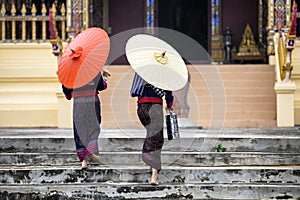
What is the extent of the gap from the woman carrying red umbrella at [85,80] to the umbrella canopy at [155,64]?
16.7 inches

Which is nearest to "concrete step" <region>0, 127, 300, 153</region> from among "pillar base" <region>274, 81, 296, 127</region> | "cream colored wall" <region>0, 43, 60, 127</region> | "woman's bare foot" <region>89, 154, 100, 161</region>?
"woman's bare foot" <region>89, 154, 100, 161</region>

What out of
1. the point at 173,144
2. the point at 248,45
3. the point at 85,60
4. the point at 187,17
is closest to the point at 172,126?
the point at 85,60

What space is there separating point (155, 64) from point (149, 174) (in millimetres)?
1149

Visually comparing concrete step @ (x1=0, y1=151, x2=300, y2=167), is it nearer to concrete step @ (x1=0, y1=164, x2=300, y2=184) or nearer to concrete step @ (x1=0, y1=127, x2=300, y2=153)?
concrete step @ (x1=0, y1=127, x2=300, y2=153)

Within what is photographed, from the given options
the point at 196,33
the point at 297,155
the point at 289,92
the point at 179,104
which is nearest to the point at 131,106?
the point at 179,104

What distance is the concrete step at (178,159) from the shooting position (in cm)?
809

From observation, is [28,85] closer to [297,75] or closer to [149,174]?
[297,75]

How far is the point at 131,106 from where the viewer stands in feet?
37.8

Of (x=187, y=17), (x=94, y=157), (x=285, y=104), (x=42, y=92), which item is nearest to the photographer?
→ (x=94, y=157)

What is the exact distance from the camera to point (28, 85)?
1223 cm

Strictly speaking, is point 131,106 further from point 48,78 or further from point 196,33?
point 196,33

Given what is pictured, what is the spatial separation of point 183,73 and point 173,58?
198mm

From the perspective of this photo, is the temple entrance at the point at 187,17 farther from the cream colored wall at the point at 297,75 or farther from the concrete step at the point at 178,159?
the concrete step at the point at 178,159

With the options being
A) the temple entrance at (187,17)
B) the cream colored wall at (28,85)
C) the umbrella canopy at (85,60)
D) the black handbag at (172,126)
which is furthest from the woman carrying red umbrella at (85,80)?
the temple entrance at (187,17)
